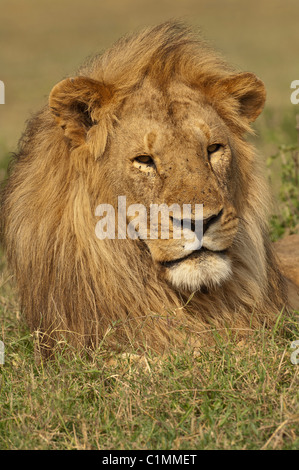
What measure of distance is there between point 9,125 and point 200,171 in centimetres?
1059

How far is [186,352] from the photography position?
3.83 metres

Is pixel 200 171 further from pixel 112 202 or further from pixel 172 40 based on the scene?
pixel 172 40

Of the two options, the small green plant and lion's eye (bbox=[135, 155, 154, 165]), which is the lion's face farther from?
the small green plant

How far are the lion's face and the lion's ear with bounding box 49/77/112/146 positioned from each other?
0.46 ft

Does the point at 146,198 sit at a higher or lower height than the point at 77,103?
lower

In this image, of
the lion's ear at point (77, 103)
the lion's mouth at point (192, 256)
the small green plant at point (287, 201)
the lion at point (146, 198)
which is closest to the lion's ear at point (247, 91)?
the lion at point (146, 198)

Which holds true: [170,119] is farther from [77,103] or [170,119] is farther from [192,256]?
[192,256]

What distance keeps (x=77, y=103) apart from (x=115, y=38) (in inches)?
589

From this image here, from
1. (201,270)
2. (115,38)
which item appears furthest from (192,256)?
(115,38)

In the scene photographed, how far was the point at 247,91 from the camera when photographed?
4.26 m

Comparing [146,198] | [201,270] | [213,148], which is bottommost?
[201,270]

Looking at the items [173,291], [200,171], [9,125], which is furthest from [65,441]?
[9,125]

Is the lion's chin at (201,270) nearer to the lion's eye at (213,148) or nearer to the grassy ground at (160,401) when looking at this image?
the grassy ground at (160,401)

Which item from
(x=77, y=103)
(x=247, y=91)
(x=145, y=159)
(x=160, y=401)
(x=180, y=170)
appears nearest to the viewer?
(x=160, y=401)
